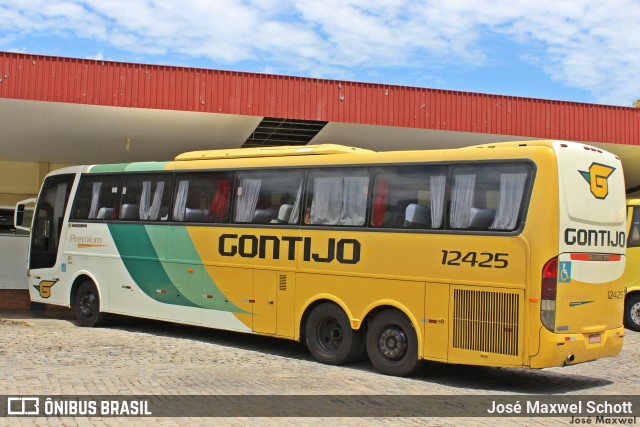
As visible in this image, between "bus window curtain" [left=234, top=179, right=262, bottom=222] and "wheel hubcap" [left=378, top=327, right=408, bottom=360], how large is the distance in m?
3.12

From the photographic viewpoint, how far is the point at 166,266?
14039mm

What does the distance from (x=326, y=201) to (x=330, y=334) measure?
1965 mm

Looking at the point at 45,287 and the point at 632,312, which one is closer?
the point at 45,287

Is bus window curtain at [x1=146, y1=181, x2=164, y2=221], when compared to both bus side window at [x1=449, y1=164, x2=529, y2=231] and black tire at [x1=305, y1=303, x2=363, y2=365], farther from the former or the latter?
bus side window at [x1=449, y1=164, x2=529, y2=231]

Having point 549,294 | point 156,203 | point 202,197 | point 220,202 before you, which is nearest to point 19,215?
point 156,203

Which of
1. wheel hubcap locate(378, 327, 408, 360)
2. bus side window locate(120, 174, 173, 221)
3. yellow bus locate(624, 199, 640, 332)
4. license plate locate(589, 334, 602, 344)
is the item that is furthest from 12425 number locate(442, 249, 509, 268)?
yellow bus locate(624, 199, 640, 332)

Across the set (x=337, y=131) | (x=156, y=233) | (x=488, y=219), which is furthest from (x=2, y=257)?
(x=488, y=219)

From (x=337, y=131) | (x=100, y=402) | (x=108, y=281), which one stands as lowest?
(x=100, y=402)

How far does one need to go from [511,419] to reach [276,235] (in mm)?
5296

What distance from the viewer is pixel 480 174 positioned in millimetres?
10188

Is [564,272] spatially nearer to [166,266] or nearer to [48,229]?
[166,266]

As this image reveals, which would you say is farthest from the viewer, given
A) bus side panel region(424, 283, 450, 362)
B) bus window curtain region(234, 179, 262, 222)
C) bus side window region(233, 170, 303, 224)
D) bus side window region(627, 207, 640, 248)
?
bus side window region(627, 207, 640, 248)

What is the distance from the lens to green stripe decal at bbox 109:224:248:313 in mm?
13438

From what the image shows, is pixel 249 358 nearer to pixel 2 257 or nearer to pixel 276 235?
pixel 276 235
